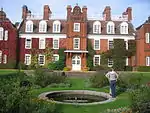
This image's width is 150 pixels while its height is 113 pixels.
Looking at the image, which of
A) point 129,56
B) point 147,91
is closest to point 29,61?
point 129,56

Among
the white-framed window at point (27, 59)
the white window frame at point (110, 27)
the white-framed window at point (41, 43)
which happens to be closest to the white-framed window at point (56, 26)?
the white-framed window at point (41, 43)

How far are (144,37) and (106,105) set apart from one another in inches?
1191

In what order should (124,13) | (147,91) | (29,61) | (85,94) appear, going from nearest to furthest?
1. (147,91)
2. (85,94)
3. (29,61)
4. (124,13)

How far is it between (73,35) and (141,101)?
33.8m

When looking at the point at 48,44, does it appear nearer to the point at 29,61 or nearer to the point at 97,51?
the point at 29,61

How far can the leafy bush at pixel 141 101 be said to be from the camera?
11.8m

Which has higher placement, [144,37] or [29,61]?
[144,37]

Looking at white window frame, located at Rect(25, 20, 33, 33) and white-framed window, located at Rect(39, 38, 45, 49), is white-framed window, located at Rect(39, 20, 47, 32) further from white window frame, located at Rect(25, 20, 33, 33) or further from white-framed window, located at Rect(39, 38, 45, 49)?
white-framed window, located at Rect(39, 38, 45, 49)

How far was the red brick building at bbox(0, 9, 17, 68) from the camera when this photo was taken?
145ft

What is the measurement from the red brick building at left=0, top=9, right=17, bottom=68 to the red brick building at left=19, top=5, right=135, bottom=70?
5.18ft

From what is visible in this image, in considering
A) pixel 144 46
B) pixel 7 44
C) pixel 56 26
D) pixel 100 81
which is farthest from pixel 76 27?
pixel 100 81

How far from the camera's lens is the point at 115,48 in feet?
145

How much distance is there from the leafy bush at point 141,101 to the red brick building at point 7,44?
3407 centimetres

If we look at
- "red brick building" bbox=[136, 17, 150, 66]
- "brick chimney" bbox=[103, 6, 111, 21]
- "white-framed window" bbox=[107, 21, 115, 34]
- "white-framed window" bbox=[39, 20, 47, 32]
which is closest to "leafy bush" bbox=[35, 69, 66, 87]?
"red brick building" bbox=[136, 17, 150, 66]
